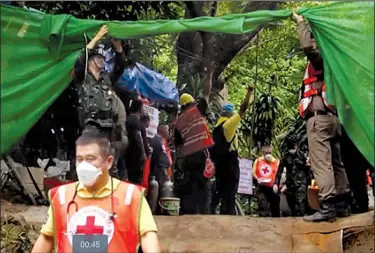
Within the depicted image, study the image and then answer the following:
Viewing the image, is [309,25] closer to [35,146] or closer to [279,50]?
[279,50]

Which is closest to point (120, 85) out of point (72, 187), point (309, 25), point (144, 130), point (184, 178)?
point (144, 130)

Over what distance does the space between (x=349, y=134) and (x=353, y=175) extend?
3.08 feet

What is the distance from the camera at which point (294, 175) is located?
25.5ft

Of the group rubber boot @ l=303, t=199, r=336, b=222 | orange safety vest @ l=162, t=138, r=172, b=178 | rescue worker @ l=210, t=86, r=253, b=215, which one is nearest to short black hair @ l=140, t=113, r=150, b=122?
orange safety vest @ l=162, t=138, r=172, b=178

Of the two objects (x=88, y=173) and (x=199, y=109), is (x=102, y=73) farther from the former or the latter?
(x=88, y=173)

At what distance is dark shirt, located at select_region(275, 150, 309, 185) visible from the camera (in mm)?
7747

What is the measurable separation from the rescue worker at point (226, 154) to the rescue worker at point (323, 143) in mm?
1213

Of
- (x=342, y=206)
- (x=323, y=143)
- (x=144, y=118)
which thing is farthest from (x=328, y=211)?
(x=144, y=118)

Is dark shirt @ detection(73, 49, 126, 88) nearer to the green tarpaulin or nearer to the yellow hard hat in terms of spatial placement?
the green tarpaulin

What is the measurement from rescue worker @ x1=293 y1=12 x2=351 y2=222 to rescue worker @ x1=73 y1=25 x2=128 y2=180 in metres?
1.50

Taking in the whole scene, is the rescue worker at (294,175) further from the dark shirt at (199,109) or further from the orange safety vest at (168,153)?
the orange safety vest at (168,153)

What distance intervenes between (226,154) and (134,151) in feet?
3.28

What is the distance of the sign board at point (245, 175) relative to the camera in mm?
7844

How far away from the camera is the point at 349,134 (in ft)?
19.8
